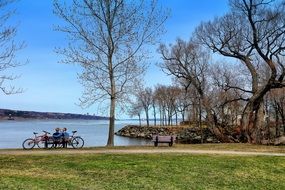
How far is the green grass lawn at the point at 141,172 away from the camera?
1193cm

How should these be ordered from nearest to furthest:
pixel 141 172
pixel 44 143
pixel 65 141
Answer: pixel 141 172
pixel 65 141
pixel 44 143

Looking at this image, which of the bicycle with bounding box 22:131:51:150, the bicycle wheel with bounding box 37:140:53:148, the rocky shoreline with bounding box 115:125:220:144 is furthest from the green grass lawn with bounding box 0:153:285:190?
the rocky shoreline with bounding box 115:125:220:144

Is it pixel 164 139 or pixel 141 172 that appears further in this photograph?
pixel 164 139

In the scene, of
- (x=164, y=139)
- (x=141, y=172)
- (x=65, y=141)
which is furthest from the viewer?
(x=164, y=139)

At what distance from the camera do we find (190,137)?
207 ft

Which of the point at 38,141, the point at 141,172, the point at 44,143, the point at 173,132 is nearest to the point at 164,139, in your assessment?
the point at 44,143

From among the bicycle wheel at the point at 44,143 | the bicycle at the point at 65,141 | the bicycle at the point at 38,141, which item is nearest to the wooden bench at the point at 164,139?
the bicycle at the point at 65,141

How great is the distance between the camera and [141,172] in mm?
13758

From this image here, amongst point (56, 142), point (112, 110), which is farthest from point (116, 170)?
point (112, 110)

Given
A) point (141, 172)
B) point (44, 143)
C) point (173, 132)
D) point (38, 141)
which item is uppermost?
point (173, 132)

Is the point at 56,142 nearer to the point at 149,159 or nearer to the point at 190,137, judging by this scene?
the point at 149,159

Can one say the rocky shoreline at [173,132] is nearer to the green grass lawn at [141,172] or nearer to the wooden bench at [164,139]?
→ the wooden bench at [164,139]

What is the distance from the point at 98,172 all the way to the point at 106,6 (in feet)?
46.4

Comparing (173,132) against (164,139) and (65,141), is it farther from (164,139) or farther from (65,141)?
(65,141)
